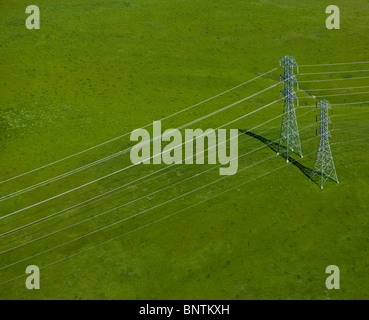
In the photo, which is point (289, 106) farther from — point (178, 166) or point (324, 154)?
point (178, 166)

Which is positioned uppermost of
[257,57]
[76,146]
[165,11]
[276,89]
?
[165,11]

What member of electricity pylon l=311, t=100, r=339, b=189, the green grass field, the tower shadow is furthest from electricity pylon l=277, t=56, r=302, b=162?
electricity pylon l=311, t=100, r=339, b=189

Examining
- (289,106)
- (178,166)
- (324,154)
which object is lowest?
(324,154)

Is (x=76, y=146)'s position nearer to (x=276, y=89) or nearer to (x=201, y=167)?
(x=201, y=167)

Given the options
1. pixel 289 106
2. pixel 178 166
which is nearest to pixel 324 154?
pixel 289 106

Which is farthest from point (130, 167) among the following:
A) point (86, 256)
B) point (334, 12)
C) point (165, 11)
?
point (334, 12)

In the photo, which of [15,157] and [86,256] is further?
[15,157]
